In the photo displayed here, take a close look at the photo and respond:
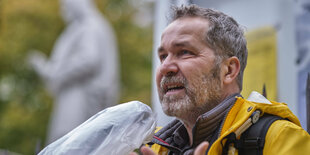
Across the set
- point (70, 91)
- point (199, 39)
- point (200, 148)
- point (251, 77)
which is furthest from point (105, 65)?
point (200, 148)

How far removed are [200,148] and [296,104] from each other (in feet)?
4.75

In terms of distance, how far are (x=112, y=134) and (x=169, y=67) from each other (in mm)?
456

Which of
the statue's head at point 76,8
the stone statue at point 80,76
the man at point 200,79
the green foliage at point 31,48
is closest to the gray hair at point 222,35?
the man at point 200,79

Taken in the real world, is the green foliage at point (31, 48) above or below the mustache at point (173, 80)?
below

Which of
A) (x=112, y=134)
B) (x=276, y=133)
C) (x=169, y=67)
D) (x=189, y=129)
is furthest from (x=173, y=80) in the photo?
(x=276, y=133)

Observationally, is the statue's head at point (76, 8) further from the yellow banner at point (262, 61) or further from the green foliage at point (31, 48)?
the yellow banner at point (262, 61)

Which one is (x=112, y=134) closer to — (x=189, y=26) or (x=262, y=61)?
(x=189, y=26)

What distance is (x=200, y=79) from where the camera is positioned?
7.26ft

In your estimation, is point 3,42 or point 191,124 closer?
point 191,124

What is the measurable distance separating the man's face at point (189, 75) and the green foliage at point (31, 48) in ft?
42.1

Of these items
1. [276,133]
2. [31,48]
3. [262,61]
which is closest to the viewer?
[276,133]

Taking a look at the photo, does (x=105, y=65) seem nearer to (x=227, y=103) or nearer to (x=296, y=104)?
(x=296, y=104)

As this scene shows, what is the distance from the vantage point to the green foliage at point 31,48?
50.7 ft

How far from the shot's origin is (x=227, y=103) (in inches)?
83.2
